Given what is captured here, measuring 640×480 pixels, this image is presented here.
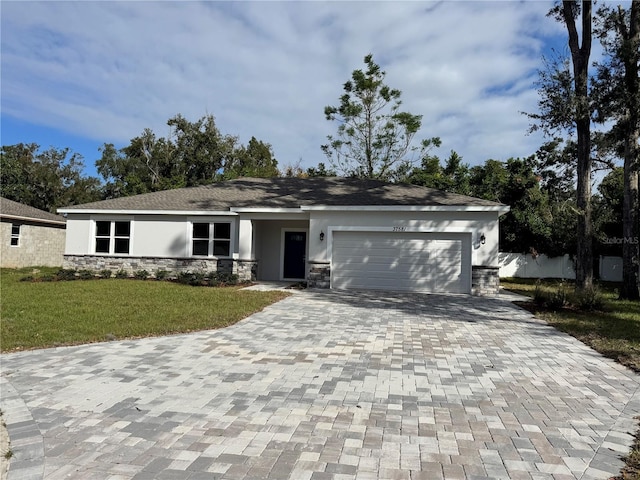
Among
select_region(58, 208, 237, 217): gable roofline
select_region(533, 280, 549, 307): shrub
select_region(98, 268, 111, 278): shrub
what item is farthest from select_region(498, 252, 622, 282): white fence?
select_region(98, 268, 111, 278): shrub

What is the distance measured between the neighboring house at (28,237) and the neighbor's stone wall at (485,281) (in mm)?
21809

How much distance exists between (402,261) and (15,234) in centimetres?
2035

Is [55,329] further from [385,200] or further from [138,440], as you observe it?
[385,200]

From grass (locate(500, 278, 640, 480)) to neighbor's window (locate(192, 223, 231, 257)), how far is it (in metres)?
10.7

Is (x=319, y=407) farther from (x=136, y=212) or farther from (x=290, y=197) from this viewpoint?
(x=136, y=212)

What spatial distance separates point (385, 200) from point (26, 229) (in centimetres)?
1957

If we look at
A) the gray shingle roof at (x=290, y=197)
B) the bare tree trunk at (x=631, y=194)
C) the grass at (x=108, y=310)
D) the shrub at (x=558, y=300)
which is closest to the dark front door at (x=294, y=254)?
the gray shingle roof at (x=290, y=197)

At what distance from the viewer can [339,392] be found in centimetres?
479

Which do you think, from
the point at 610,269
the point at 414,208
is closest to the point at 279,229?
the point at 414,208

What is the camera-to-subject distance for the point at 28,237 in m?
23.3

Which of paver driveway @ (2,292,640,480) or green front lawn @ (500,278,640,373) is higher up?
green front lawn @ (500,278,640,373)

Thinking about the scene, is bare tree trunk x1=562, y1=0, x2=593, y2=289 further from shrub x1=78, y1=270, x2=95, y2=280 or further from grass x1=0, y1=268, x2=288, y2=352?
shrub x1=78, y1=270, x2=95, y2=280

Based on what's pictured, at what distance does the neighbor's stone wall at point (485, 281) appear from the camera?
14.0 metres

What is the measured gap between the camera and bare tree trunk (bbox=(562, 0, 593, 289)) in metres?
13.1
